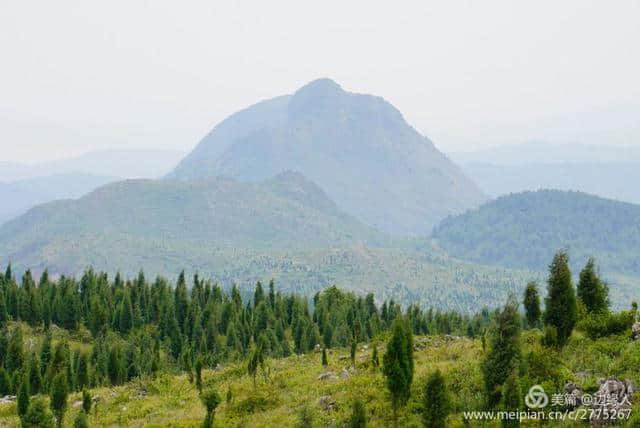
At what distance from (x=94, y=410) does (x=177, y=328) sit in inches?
2159

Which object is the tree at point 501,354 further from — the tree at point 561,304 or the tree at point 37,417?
the tree at point 37,417

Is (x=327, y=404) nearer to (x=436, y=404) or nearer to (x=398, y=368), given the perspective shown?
(x=398, y=368)

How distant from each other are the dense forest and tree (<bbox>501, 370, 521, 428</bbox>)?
0.21ft

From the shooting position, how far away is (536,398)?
31.0m

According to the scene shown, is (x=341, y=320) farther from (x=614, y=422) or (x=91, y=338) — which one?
(x=614, y=422)

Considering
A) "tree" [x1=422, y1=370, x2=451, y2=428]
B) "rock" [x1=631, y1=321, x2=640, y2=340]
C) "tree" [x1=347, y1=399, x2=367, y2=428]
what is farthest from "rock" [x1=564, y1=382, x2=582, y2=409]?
"tree" [x1=347, y1=399, x2=367, y2=428]

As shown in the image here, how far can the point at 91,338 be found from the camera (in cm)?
10406

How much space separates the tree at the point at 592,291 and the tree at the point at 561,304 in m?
7.27

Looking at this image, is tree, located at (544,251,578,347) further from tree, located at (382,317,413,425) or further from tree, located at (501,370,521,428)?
tree, located at (501,370,521,428)

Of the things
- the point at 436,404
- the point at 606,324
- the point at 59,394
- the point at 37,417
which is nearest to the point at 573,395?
the point at 436,404

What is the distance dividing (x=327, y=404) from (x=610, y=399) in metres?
18.9

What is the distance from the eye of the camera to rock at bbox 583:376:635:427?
1101 inches

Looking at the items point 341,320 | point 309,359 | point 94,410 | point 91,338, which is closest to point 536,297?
point 309,359

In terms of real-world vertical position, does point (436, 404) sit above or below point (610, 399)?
below
